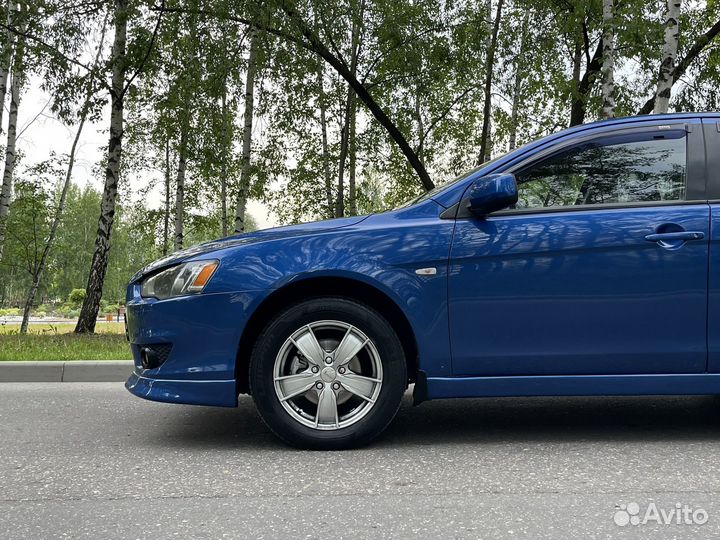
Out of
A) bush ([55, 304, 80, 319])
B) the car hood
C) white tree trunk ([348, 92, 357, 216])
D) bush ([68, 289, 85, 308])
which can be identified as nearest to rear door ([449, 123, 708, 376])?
the car hood

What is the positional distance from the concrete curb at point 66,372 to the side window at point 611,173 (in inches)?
170

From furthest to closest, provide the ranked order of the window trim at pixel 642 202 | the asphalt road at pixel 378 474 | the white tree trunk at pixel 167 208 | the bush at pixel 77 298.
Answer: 1. the bush at pixel 77 298
2. the white tree trunk at pixel 167 208
3. the window trim at pixel 642 202
4. the asphalt road at pixel 378 474

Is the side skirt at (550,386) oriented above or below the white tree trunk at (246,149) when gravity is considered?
below

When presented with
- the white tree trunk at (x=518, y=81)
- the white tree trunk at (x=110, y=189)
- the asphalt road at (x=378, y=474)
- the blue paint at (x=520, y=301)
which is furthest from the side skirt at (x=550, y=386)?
the white tree trunk at (x=518, y=81)

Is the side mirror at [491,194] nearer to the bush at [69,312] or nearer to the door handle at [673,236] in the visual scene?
the door handle at [673,236]

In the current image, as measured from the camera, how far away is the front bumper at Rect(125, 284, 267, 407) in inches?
160

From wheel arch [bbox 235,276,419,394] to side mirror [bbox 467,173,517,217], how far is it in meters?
0.69

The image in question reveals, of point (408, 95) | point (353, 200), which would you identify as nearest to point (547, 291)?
point (408, 95)

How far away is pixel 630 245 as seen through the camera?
404 cm

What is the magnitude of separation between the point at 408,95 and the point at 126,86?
7164 mm

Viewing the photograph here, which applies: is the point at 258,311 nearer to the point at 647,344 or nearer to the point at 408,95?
the point at 647,344

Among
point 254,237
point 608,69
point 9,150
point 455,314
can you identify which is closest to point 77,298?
point 9,150

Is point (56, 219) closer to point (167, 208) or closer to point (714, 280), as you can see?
point (167, 208)

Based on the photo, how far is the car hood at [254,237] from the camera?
4.23 metres
